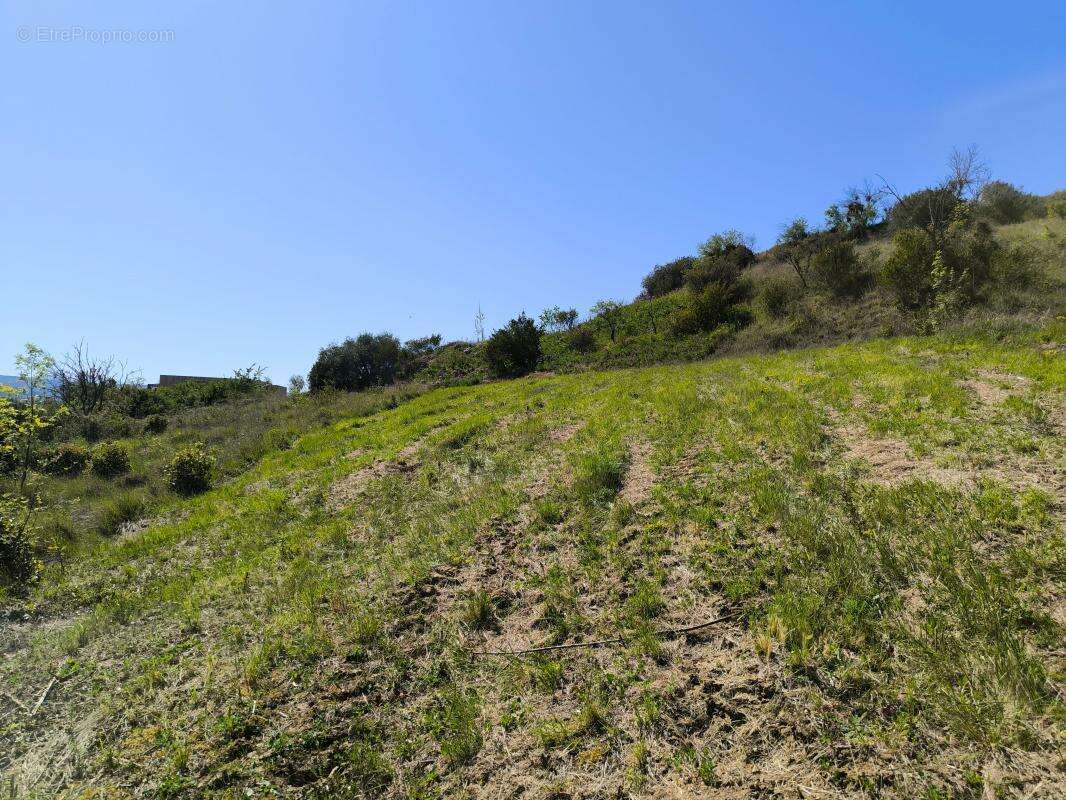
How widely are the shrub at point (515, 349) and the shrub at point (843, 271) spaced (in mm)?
18263

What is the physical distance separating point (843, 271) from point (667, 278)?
24341 mm

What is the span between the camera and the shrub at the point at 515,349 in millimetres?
31500

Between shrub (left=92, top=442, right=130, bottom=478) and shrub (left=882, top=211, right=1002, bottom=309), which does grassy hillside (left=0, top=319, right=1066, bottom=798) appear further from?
shrub (left=882, top=211, right=1002, bottom=309)

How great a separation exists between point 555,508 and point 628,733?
3967 millimetres

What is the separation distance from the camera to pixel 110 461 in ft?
59.6

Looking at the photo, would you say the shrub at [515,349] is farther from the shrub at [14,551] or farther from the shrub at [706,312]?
the shrub at [14,551]

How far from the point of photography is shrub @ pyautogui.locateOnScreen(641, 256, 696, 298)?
160 ft

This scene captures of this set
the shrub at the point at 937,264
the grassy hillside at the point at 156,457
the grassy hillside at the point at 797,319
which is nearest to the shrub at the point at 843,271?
the grassy hillside at the point at 797,319

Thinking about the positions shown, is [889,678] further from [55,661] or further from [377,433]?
[377,433]

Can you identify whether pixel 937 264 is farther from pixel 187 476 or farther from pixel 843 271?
pixel 187 476

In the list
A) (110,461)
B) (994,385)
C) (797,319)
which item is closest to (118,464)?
(110,461)

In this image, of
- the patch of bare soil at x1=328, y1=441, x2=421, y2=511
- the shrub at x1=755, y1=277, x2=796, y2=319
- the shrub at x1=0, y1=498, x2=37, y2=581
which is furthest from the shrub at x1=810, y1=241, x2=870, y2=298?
the shrub at x1=0, y1=498, x2=37, y2=581

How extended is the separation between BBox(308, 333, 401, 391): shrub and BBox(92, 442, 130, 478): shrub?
54.3 ft

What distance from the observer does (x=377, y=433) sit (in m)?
16.5
